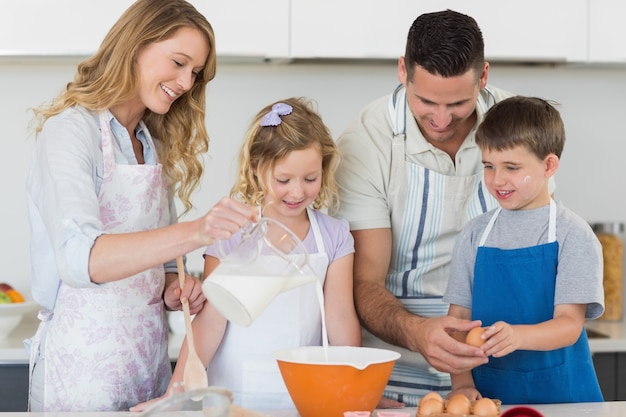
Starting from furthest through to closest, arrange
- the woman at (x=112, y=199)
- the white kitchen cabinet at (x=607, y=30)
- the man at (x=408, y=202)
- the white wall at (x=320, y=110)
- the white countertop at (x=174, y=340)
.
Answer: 1. the white wall at (x=320, y=110)
2. the white kitchen cabinet at (x=607, y=30)
3. the white countertop at (x=174, y=340)
4. the man at (x=408, y=202)
5. the woman at (x=112, y=199)

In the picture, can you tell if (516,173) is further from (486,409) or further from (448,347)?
(486,409)

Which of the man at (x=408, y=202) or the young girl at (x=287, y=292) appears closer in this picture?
the young girl at (x=287, y=292)

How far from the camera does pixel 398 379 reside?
2033mm

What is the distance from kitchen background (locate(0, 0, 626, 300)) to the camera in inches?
95.9

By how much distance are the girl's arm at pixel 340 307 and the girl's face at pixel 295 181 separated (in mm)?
153

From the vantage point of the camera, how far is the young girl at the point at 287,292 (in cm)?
179

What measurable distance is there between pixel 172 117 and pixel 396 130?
1.64ft

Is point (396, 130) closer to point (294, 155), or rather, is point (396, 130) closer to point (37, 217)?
point (294, 155)

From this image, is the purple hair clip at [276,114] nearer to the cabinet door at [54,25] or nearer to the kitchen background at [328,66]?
the kitchen background at [328,66]

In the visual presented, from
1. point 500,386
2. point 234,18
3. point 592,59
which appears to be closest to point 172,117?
point 234,18

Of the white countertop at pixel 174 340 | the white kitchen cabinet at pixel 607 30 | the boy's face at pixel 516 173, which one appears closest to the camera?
the boy's face at pixel 516 173

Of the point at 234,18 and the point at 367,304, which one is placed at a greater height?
the point at 234,18

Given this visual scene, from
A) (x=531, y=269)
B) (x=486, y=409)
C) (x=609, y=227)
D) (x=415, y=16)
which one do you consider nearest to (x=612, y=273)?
(x=609, y=227)

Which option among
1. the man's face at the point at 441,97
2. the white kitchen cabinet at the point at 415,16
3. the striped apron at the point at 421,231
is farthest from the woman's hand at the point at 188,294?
the white kitchen cabinet at the point at 415,16
